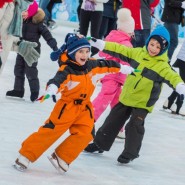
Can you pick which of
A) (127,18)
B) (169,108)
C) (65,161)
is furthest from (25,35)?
(65,161)

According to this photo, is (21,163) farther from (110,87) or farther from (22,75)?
(22,75)

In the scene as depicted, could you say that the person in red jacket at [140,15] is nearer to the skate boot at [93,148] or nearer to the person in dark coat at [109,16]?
the person in dark coat at [109,16]

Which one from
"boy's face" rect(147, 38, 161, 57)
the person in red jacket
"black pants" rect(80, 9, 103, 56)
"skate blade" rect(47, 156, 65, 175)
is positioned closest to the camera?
"skate blade" rect(47, 156, 65, 175)

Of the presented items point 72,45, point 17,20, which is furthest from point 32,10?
point 72,45

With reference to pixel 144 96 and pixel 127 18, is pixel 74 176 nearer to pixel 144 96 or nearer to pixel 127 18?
pixel 144 96

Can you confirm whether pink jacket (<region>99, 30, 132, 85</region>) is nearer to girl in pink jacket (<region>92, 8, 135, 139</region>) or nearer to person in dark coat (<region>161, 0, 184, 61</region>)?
girl in pink jacket (<region>92, 8, 135, 139</region>)

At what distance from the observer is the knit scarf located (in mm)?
6340

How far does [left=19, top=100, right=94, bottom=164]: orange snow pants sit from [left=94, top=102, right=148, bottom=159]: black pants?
2.23 feet

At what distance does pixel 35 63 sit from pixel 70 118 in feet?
10.1

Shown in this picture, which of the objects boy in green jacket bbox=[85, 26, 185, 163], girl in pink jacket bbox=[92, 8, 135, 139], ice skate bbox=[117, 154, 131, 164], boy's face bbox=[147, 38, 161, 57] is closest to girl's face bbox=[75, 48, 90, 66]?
boy in green jacket bbox=[85, 26, 185, 163]

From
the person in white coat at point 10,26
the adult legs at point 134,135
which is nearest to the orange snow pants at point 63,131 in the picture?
the adult legs at point 134,135

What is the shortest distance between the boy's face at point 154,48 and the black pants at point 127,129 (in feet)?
1.50

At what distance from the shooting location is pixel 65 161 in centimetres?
511

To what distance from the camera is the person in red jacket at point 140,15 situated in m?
9.34
